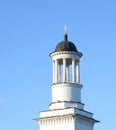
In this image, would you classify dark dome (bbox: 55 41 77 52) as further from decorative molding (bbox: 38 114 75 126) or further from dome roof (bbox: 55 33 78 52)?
decorative molding (bbox: 38 114 75 126)

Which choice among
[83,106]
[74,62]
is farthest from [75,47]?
[83,106]

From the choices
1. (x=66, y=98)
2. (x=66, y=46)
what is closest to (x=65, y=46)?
(x=66, y=46)

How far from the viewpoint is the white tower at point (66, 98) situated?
1935 inches

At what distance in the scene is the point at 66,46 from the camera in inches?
2047

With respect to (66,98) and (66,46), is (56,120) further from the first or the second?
(66,46)

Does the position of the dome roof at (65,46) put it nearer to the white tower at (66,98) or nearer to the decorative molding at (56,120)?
the white tower at (66,98)

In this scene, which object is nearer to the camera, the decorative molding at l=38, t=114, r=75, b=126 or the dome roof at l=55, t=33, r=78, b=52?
the decorative molding at l=38, t=114, r=75, b=126

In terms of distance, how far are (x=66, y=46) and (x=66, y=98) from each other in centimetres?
516

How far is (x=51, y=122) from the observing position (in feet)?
163

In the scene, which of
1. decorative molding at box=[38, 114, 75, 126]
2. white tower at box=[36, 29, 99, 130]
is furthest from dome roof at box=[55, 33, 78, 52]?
decorative molding at box=[38, 114, 75, 126]

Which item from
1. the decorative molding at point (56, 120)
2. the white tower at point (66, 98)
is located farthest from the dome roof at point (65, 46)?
the decorative molding at point (56, 120)

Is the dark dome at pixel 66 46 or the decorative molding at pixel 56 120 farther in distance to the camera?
the dark dome at pixel 66 46

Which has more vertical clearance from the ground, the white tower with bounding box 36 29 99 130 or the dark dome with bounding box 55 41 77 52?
the dark dome with bounding box 55 41 77 52

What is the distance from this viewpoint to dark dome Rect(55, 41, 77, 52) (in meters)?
51.7
